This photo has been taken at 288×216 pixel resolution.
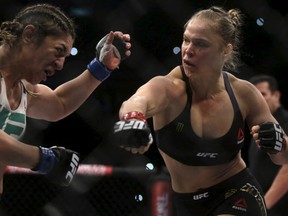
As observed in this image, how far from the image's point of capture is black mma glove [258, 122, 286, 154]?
5.91ft

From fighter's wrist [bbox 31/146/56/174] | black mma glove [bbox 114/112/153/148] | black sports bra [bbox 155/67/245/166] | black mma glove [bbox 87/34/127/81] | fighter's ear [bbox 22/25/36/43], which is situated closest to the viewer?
black mma glove [bbox 114/112/153/148]

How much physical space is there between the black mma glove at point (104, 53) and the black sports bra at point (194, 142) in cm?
23

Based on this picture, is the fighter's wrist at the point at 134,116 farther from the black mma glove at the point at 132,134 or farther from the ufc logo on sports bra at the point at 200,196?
the ufc logo on sports bra at the point at 200,196

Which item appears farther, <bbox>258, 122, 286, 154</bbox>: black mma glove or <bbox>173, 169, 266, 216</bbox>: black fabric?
<bbox>173, 169, 266, 216</bbox>: black fabric

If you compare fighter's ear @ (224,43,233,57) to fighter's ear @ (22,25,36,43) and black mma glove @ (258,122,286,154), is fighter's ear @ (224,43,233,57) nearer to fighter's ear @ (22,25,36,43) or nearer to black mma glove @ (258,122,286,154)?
black mma glove @ (258,122,286,154)

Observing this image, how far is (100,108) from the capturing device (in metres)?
3.42

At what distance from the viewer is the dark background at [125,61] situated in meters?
3.28

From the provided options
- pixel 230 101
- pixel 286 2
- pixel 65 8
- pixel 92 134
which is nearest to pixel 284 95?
pixel 286 2

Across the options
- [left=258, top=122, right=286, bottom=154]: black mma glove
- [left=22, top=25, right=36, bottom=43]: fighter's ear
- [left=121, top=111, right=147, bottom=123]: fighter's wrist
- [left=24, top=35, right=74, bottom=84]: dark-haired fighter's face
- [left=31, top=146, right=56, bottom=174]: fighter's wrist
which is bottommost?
[left=258, top=122, right=286, bottom=154]: black mma glove

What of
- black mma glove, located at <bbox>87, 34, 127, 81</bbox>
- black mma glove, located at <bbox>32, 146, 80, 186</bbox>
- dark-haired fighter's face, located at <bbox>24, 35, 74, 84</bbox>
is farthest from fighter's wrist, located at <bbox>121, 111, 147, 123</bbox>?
black mma glove, located at <bbox>87, 34, 127, 81</bbox>

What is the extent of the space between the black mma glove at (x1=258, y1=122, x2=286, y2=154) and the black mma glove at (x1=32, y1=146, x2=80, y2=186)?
523mm

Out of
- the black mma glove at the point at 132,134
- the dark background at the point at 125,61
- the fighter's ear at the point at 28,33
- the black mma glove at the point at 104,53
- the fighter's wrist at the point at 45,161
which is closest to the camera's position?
the black mma glove at the point at 132,134

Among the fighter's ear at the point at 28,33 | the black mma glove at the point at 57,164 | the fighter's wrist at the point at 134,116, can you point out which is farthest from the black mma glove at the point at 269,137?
the fighter's ear at the point at 28,33

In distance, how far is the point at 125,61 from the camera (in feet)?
11.3
